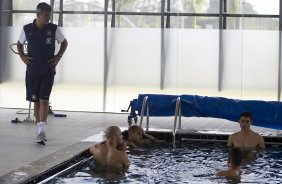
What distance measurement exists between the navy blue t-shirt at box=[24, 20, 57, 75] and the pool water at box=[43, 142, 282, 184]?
5.13 ft

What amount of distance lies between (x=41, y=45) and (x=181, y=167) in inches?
96.4

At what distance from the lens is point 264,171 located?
7.86 m

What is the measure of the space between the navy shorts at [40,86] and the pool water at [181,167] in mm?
1323

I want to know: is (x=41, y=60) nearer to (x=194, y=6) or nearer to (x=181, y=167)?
(x=181, y=167)

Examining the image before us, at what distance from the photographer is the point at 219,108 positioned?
10.0 meters

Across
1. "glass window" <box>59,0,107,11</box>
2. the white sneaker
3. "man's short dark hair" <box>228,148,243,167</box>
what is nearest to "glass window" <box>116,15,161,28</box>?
"glass window" <box>59,0,107,11</box>

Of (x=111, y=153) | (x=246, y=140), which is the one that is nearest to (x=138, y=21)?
(x=246, y=140)

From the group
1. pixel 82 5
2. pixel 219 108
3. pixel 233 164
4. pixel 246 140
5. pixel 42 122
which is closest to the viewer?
pixel 233 164

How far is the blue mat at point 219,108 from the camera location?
32.4 feet

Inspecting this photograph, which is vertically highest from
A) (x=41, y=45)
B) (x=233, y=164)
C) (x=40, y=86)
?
(x=41, y=45)

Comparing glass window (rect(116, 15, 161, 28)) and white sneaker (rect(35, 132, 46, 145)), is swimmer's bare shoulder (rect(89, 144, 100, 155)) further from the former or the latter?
glass window (rect(116, 15, 161, 28))

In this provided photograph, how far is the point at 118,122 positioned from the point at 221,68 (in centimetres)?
238

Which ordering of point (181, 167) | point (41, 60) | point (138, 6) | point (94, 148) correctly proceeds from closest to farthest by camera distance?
point (94, 148) < point (181, 167) < point (41, 60) < point (138, 6)

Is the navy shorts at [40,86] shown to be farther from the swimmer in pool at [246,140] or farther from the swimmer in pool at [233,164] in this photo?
the swimmer in pool at [233,164]
